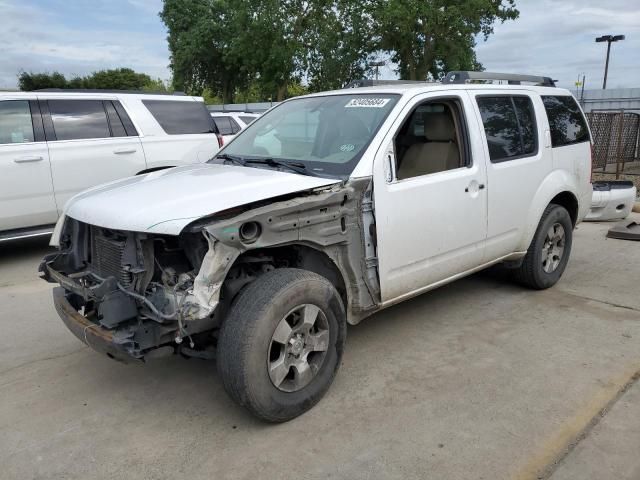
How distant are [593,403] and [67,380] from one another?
3319mm

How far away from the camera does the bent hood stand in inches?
109

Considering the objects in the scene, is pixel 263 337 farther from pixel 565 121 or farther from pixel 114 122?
pixel 114 122

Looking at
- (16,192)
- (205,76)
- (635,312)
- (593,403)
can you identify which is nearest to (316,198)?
(593,403)


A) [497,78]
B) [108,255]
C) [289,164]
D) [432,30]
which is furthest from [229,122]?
[432,30]

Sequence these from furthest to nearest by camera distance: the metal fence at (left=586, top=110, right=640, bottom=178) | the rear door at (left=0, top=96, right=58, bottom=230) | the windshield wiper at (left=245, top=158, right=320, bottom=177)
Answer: the metal fence at (left=586, top=110, right=640, bottom=178) → the rear door at (left=0, top=96, right=58, bottom=230) → the windshield wiper at (left=245, top=158, right=320, bottom=177)

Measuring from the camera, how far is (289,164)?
360cm

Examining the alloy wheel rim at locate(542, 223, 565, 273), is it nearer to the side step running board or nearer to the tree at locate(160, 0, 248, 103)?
the side step running board

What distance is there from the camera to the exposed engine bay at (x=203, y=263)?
2719 mm

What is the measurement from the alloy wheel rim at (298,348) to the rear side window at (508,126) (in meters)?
2.13

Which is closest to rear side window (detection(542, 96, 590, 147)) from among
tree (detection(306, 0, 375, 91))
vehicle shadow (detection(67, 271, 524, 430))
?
vehicle shadow (detection(67, 271, 524, 430))

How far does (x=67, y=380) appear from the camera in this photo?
11.8 feet

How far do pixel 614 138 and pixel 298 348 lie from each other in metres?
12.4

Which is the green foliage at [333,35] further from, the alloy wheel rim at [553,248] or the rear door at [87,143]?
the alloy wheel rim at [553,248]

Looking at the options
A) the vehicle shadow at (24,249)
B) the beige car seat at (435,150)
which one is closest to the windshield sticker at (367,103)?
the beige car seat at (435,150)
